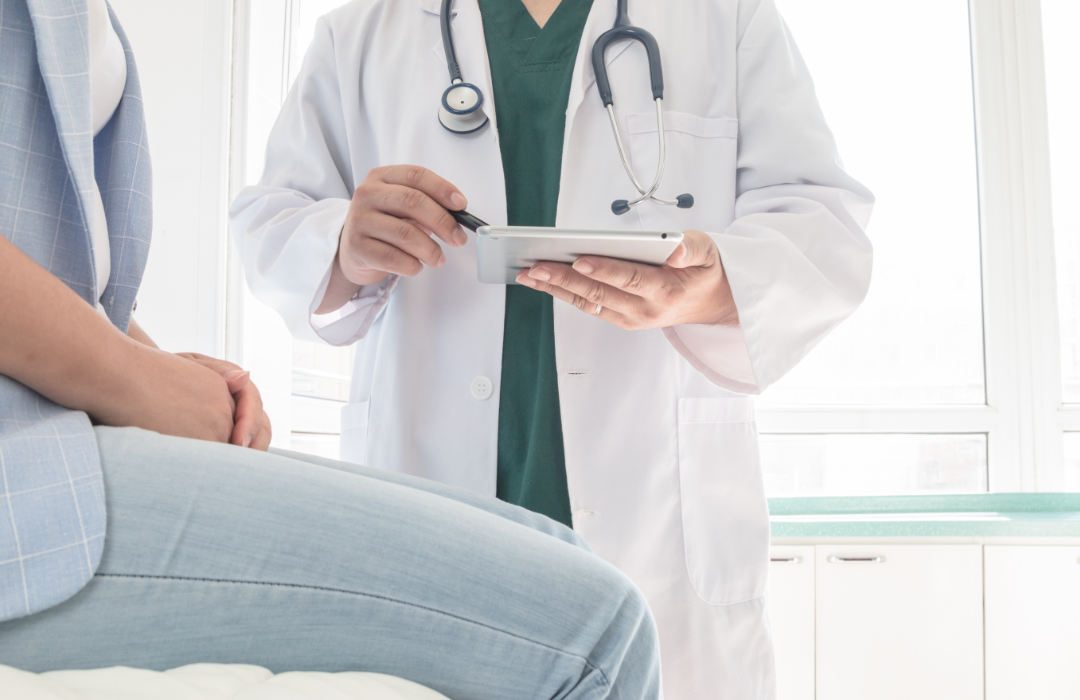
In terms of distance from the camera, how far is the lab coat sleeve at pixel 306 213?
88 centimetres

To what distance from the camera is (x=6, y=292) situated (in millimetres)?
385

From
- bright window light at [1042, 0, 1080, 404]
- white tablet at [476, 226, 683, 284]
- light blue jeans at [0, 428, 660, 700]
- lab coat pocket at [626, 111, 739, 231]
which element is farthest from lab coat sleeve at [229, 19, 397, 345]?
bright window light at [1042, 0, 1080, 404]

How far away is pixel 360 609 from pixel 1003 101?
2.58m

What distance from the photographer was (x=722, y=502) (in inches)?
34.4

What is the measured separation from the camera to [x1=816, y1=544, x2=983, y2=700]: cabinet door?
1485 mm

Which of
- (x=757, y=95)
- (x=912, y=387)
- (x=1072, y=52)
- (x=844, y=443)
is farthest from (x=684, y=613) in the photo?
Answer: (x=1072, y=52)

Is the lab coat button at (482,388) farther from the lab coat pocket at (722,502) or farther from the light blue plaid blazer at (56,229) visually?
the light blue plaid blazer at (56,229)

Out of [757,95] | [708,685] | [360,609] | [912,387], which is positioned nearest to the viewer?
[360,609]

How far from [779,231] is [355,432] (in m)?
0.64

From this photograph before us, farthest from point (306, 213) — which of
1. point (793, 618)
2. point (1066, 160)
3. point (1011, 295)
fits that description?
point (1066, 160)

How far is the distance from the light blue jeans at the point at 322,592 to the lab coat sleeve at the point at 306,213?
20.0 inches

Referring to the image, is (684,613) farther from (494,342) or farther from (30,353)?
(30,353)

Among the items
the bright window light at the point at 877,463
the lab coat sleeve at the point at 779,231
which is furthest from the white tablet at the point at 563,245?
the bright window light at the point at 877,463

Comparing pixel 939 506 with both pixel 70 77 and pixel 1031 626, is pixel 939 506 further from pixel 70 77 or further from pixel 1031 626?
pixel 70 77
